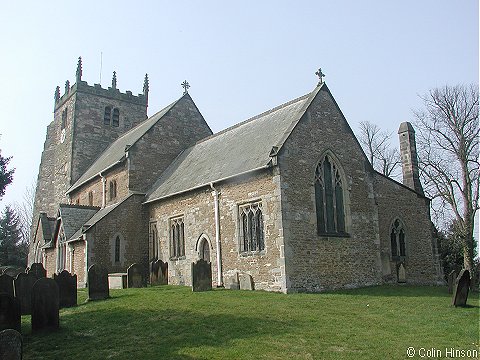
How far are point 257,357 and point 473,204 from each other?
25747 mm

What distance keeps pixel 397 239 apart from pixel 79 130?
26691mm

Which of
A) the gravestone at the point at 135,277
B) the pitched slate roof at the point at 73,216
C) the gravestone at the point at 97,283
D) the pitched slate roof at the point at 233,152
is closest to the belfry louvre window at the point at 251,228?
the pitched slate roof at the point at 233,152

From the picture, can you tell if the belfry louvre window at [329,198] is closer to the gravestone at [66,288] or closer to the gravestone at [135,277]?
the gravestone at [135,277]

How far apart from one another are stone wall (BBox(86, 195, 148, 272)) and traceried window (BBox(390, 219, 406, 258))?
502 inches

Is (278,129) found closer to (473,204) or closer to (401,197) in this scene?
(401,197)

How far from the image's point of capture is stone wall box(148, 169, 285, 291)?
60.2 feet

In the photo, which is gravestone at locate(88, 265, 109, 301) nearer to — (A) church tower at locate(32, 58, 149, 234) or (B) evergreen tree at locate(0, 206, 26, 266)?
(A) church tower at locate(32, 58, 149, 234)

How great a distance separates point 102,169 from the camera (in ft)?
101

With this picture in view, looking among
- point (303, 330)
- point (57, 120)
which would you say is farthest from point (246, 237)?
point (57, 120)

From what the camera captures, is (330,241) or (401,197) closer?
(330,241)

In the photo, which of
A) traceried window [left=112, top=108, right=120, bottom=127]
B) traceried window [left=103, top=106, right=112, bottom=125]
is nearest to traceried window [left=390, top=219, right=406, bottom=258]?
traceried window [left=112, top=108, right=120, bottom=127]

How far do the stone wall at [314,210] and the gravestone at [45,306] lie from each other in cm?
884
